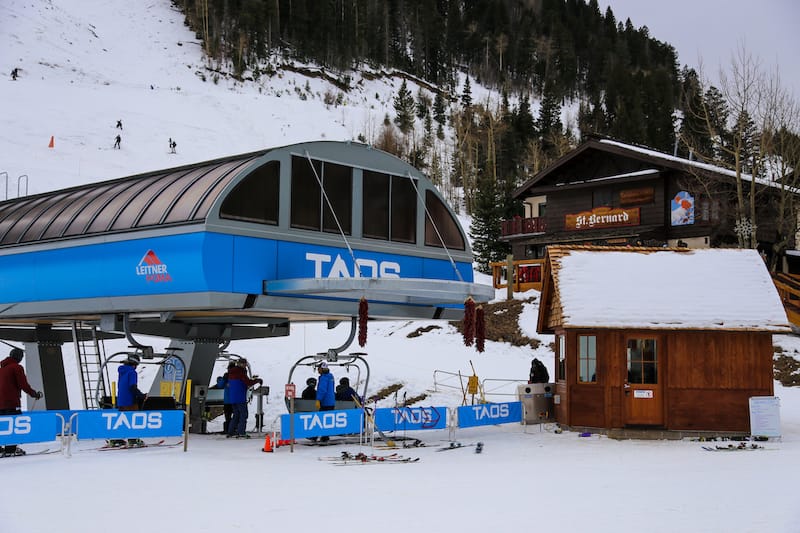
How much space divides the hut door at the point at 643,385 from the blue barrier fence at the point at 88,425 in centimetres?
911

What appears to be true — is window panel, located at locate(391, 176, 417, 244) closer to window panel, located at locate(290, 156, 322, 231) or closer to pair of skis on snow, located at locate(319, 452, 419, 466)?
window panel, located at locate(290, 156, 322, 231)

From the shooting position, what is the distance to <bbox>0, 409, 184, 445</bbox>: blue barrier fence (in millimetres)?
14836

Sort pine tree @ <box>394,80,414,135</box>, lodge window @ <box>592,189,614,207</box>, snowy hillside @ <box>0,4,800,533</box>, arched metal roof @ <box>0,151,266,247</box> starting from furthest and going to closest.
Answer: pine tree @ <box>394,80,414,135</box>, lodge window @ <box>592,189,614,207</box>, arched metal roof @ <box>0,151,266,247</box>, snowy hillside @ <box>0,4,800,533</box>

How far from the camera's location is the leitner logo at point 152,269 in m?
16.5

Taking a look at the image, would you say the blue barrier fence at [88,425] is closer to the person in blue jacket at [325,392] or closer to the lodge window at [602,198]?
the person in blue jacket at [325,392]

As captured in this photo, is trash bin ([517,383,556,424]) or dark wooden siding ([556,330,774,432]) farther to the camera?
trash bin ([517,383,556,424])

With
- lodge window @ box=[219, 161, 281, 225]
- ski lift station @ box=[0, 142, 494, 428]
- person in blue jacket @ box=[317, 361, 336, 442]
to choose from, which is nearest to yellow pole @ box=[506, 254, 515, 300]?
ski lift station @ box=[0, 142, 494, 428]

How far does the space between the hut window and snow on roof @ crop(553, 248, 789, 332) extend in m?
0.75

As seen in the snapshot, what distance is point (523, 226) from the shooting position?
47.7 m

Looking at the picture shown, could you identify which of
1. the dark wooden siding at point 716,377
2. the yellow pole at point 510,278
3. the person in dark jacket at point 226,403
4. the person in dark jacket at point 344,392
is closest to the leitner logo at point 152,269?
the person in dark jacket at point 226,403

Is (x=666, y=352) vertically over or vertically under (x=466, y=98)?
under

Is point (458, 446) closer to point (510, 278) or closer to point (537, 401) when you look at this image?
point (537, 401)

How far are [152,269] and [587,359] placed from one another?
30.1 feet

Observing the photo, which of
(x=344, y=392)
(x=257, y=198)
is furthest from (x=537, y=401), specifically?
(x=257, y=198)
